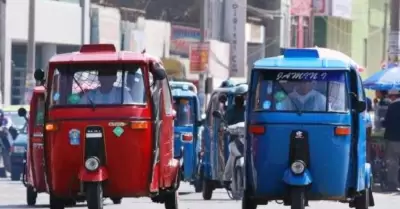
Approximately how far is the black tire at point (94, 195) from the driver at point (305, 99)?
2.62 metres

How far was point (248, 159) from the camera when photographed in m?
17.4

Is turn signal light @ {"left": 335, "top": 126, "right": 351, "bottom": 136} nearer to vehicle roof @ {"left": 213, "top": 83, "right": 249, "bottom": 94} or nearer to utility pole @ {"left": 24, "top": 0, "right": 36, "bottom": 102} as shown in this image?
vehicle roof @ {"left": 213, "top": 83, "right": 249, "bottom": 94}

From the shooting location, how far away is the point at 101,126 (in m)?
17.3

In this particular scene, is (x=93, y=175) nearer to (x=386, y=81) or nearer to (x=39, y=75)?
(x=39, y=75)

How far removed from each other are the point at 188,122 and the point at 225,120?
4.18 m

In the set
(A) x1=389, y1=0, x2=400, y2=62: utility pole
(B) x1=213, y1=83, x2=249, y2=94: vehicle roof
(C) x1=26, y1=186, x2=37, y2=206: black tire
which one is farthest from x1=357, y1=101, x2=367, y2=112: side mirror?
(A) x1=389, y1=0, x2=400, y2=62: utility pole

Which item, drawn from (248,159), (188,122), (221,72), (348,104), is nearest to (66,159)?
(248,159)

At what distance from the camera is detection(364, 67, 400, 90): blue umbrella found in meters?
33.3

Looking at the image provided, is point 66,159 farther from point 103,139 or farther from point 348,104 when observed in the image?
point 348,104

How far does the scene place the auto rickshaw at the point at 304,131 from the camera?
1702 cm

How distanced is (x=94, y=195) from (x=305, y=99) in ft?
Answer: 9.77

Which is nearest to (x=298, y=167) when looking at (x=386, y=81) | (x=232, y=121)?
(x=232, y=121)

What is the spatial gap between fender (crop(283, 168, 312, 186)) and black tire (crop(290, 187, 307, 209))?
8cm

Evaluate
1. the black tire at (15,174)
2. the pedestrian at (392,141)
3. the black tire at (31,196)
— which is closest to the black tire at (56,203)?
the black tire at (31,196)
